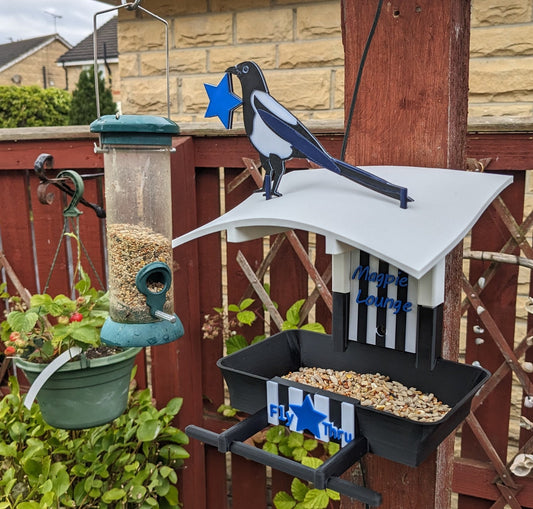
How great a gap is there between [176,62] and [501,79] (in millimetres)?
1601

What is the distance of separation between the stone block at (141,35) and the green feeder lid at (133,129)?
1884 millimetres

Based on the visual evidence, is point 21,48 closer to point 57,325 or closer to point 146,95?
point 146,95

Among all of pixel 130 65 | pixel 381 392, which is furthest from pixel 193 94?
pixel 381 392

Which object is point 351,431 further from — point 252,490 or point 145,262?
point 252,490

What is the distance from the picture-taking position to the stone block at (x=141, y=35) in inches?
123

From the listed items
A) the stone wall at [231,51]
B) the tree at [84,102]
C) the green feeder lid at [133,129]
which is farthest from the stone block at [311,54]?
the tree at [84,102]

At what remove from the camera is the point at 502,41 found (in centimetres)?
248

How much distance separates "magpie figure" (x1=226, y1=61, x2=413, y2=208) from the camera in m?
1.07

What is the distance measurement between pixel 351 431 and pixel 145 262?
74 centimetres

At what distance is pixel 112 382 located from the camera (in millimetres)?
2031

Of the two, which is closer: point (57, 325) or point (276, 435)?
point (57, 325)

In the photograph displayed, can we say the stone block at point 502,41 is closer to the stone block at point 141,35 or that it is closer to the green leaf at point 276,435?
the stone block at point 141,35

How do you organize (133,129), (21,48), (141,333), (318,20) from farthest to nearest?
1. (21,48)
2. (318,20)
3. (141,333)
4. (133,129)

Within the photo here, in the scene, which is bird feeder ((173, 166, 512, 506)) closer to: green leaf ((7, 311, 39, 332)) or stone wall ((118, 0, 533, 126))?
green leaf ((7, 311, 39, 332))
